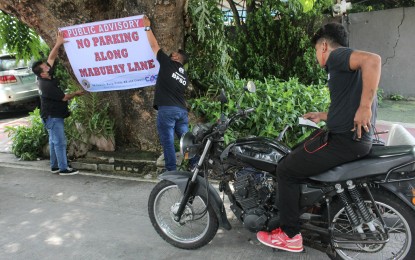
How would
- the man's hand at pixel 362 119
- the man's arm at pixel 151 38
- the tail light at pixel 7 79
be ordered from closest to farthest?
the man's hand at pixel 362 119, the man's arm at pixel 151 38, the tail light at pixel 7 79

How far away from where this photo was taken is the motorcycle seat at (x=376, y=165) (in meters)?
2.68

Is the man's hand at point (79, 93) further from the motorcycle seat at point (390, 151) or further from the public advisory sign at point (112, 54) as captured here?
the motorcycle seat at point (390, 151)

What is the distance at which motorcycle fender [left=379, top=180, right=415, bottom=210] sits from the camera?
271 cm

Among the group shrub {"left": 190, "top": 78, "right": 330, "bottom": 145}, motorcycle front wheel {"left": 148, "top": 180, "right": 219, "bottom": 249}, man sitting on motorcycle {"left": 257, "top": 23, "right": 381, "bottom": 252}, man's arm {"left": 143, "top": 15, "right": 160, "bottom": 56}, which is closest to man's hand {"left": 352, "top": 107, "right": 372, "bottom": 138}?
man sitting on motorcycle {"left": 257, "top": 23, "right": 381, "bottom": 252}

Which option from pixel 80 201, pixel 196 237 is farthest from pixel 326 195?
pixel 80 201

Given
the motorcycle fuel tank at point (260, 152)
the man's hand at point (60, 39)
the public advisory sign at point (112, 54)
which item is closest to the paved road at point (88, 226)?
the motorcycle fuel tank at point (260, 152)

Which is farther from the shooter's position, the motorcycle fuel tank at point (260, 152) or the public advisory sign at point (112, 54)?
the public advisory sign at point (112, 54)

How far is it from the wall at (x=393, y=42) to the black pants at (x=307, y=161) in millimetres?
7919

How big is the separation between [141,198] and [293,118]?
2344mm

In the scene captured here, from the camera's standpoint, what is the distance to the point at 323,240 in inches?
117

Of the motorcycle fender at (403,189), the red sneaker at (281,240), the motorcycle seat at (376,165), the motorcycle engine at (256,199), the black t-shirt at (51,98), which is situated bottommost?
the red sneaker at (281,240)

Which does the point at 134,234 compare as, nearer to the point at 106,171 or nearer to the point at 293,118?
the point at 106,171

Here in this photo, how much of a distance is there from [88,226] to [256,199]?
1.95 meters

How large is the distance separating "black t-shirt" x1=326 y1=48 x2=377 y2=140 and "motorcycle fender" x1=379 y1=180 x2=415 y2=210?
0.37 meters
